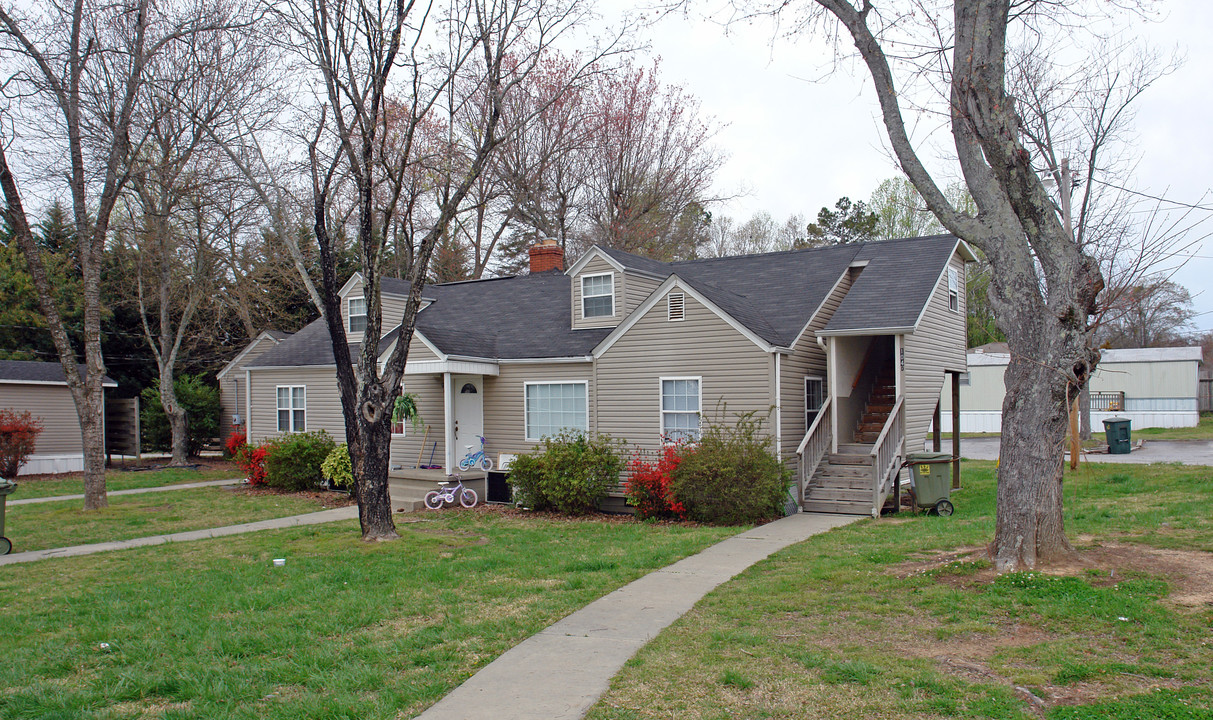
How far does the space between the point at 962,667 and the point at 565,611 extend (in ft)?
10.9

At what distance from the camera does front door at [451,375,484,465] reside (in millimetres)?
18203

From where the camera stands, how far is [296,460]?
1911 cm

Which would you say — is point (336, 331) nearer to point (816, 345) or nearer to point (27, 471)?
point (816, 345)

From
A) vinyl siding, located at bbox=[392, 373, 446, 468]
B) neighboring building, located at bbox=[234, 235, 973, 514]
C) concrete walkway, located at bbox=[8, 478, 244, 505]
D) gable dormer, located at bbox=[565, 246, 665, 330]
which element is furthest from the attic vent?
concrete walkway, located at bbox=[8, 478, 244, 505]

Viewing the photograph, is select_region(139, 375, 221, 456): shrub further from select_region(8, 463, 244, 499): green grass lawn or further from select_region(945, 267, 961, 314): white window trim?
select_region(945, 267, 961, 314): white window trim

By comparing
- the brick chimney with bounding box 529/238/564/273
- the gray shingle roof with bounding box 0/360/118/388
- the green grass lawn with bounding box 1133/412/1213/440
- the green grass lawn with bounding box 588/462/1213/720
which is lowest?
the green grass lawn with bounding box 1133/412/1213/440

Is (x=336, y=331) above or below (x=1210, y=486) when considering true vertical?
above

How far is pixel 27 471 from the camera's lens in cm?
2344

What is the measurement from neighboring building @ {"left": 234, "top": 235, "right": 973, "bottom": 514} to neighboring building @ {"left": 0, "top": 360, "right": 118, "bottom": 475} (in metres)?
8.58

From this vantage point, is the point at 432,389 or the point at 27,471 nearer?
the point at 432,389

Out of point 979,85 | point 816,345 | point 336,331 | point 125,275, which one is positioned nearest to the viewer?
point 979,85

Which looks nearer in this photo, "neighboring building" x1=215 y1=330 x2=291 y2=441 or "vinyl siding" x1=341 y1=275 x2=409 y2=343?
"vinyl siding" x1=341 y1=275 x2=409 y2=343

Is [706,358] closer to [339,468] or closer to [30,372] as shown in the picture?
[339,468]

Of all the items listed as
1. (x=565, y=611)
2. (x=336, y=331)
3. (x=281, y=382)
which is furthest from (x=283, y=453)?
(x=565, y=611)
